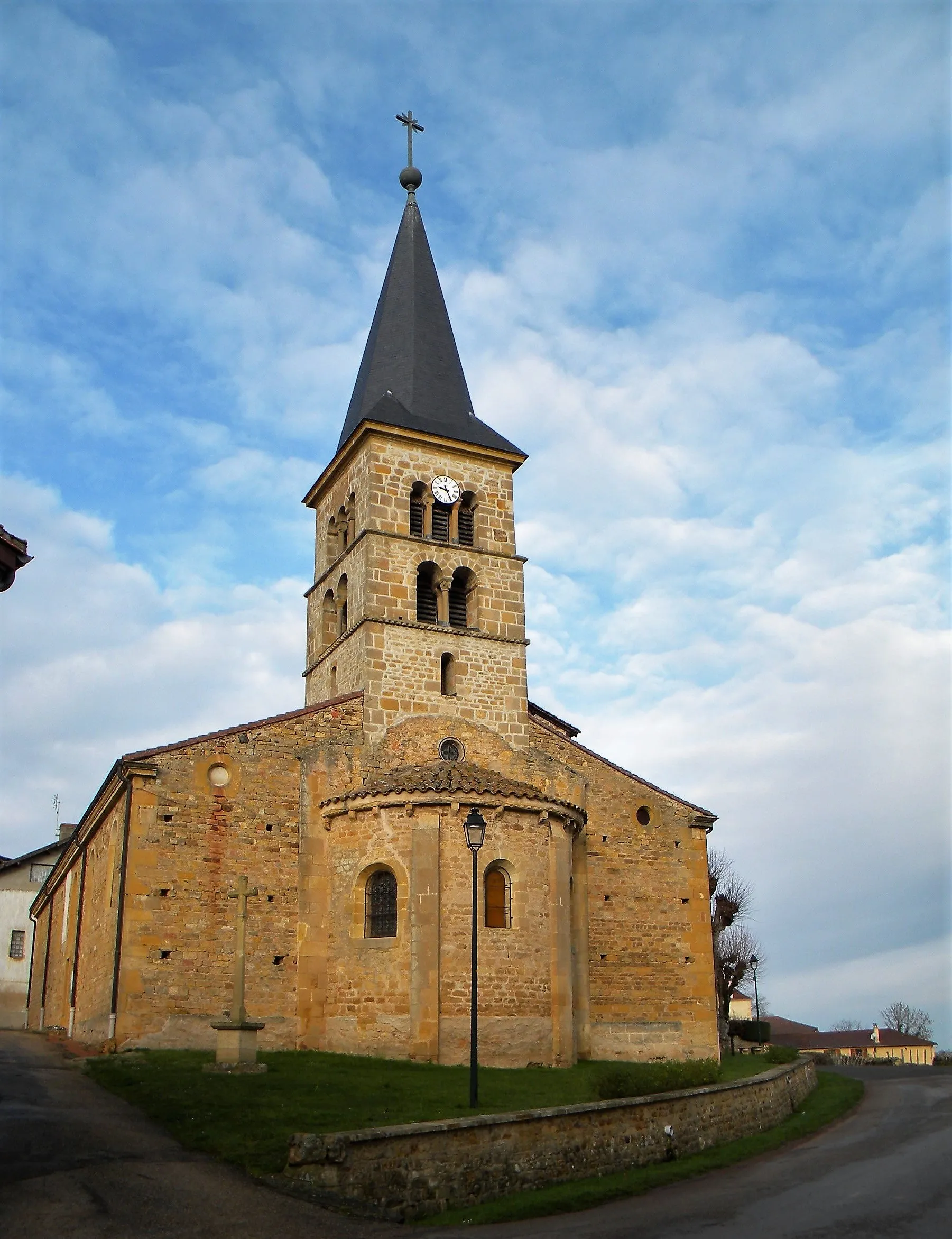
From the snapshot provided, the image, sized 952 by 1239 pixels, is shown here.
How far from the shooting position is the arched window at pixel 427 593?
2719 cm

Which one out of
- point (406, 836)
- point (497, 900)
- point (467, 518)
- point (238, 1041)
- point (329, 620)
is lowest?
point (238, 1041)

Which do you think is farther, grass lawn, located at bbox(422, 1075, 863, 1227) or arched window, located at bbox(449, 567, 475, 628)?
arched window, located at bbox(449, 567, 475, 628)

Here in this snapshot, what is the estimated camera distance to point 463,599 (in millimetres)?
28000

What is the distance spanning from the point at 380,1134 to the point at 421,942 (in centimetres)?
902

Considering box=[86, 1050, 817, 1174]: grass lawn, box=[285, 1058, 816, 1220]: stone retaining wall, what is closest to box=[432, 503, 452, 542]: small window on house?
box=[86, 1050, 817, 1174]: grass lawn

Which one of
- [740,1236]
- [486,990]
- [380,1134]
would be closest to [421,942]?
[486,990]

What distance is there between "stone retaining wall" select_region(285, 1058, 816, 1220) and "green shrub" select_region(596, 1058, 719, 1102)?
36cm

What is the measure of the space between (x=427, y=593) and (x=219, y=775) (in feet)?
24.0

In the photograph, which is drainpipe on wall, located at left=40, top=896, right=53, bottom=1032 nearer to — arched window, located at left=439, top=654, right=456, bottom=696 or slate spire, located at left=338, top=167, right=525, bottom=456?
arched window, located at left=439, top=654, right=456, bottom=696

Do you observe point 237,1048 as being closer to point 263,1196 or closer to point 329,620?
point 263,1196

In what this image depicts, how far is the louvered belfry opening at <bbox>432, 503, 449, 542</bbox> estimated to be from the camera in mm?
27984

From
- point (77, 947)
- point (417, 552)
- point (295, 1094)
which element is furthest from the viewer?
point (77, 947)

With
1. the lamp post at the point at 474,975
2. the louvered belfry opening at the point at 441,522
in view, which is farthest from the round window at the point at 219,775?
the louvered belfry opening at the point at 441,522

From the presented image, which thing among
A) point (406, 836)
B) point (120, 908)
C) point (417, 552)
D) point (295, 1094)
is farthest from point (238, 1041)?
point (417, 552)
